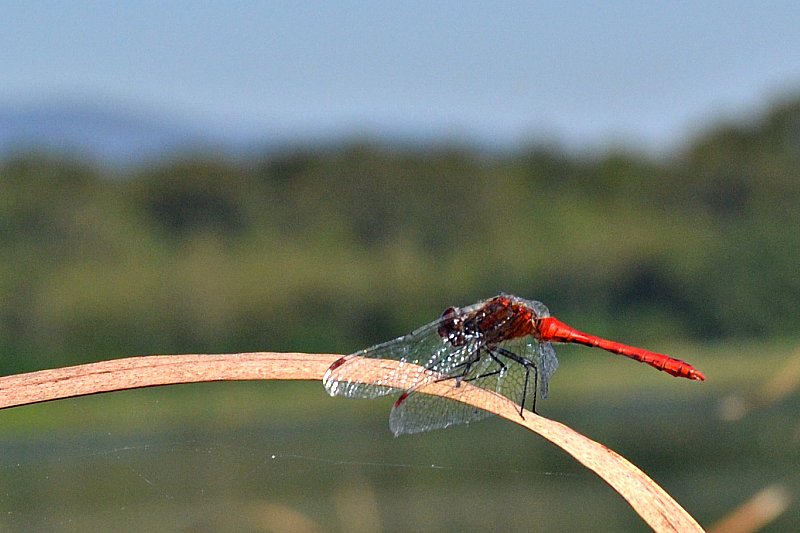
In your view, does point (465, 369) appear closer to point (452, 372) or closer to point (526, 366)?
point (452, 372)

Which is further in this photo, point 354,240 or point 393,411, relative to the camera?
point 354,240

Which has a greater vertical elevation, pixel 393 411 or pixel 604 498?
pixel 393 411

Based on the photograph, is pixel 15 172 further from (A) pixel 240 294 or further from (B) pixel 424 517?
(B) pixel 424 517

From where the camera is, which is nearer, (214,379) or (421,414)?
(214,379)

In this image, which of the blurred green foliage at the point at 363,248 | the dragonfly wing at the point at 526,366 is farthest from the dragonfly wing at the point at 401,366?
the blurred green foliage at the point at 363,248

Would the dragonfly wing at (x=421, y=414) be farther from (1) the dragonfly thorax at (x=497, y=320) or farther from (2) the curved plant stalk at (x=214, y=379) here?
(2) the curved plant stalk at (x=214, y=379)

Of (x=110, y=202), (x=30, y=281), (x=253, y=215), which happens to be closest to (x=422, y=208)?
(x=253, y=215)

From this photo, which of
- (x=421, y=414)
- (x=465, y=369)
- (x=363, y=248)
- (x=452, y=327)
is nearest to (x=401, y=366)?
(x=421, y=414)
